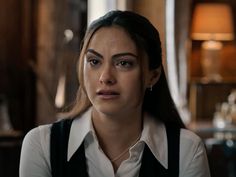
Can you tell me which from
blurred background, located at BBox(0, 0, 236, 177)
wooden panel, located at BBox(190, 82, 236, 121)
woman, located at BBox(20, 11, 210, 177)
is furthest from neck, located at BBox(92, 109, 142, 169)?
wooden panel, located at BBox(190, 82, 236, 121)

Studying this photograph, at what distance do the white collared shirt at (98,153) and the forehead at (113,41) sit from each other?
0.23m

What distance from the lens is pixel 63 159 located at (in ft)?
4.75

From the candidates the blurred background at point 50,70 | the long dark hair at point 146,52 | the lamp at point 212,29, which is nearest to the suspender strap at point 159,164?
the long dark hair at point 146,52

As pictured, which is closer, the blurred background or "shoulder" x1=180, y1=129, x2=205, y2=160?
"shoulder" x1=180, y1=129, x2=205, y2=160

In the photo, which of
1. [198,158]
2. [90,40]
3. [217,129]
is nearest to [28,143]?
[90,40]

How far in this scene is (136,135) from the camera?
1504 mm

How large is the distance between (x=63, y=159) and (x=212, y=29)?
4.25 m

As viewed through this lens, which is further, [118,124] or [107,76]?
[118,124]

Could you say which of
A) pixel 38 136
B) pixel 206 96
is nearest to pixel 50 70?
pixel 206 96

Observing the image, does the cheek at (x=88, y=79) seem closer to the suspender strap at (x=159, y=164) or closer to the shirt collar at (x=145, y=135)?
the shirt collar at (x=145, y=135)

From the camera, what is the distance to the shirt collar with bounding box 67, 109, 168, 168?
1.46 meters

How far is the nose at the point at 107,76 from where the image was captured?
133 cm

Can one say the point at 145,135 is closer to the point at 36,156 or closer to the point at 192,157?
the point at 192,157

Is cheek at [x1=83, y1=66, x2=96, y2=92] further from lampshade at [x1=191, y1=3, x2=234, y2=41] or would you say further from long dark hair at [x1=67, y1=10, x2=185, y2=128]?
lampshade at [x1=191, y1=3, x2=234, y2=41]
